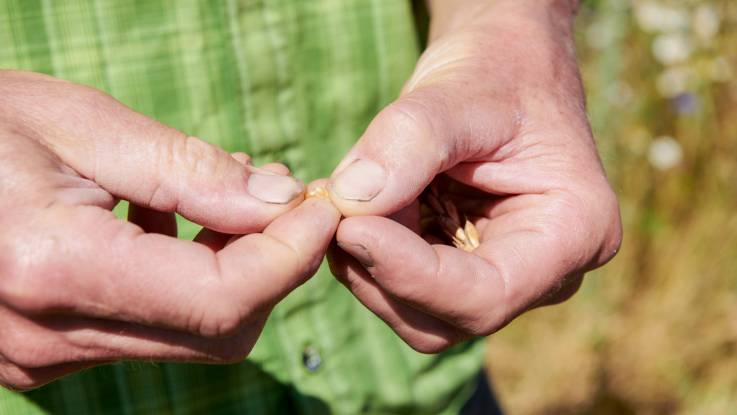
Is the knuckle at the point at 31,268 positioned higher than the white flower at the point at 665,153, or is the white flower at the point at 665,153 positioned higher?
the knuckle at the point at 31,268

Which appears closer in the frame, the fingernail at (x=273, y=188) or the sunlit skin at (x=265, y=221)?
the sunlit skin at (x=265, y=221)

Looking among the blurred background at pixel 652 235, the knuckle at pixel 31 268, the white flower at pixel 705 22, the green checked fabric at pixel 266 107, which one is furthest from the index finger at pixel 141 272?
the white flower at pixel 705 22

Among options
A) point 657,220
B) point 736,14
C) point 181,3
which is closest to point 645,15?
point 736,14

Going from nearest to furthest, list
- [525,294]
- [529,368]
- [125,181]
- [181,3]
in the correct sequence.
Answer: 1. [125,181]
2. [525,294]
3. [181,3]
4. [529,368]

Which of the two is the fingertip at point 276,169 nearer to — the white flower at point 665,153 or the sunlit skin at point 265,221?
the sunlit skin at point 265,221

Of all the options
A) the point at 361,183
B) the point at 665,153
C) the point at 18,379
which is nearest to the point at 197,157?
the point at 361,183

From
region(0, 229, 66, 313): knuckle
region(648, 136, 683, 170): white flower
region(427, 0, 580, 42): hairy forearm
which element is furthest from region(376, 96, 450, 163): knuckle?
region(648, 136, 683, 170): white flower

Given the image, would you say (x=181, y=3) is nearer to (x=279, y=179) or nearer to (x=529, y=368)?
(x=279, y=179)
